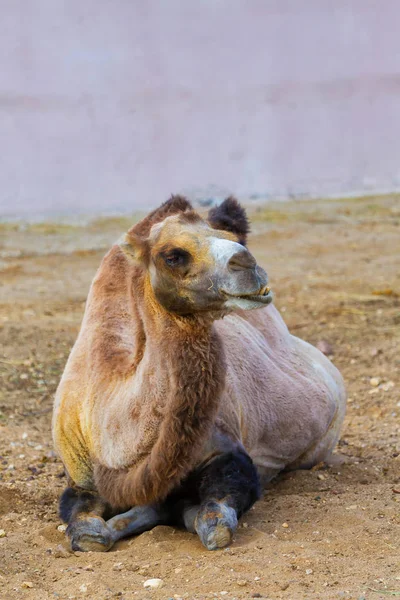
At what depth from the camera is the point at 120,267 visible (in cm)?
603

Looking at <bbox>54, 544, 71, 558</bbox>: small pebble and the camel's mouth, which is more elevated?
the camel's mouth

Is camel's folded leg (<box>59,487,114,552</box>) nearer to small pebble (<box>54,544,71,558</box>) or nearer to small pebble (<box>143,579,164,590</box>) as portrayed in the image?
small pebble (<box>54,544,71,558</box>)

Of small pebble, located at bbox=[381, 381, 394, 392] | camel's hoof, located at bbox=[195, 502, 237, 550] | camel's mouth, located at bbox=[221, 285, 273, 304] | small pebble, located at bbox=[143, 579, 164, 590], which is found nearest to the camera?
small pebble, located at bbox=[143, 579, 164, 590]

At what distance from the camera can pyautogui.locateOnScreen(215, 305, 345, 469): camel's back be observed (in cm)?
573

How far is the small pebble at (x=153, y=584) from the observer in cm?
419

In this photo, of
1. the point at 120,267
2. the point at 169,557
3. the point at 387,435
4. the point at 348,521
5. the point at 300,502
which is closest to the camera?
the point at 169,557

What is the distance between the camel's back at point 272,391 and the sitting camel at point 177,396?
0.01 meters

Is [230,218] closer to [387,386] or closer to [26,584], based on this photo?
[26,584]

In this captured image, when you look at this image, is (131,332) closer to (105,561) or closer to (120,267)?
(120,267)

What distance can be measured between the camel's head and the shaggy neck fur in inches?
3.9

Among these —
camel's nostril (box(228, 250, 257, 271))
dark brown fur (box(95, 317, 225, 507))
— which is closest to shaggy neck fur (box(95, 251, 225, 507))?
dark brown fur (box(95, 317, 225, 507))

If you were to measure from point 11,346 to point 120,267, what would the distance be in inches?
128

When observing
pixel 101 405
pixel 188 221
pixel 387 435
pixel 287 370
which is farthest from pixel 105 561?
pixel 387 435

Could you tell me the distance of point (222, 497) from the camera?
5.03m
